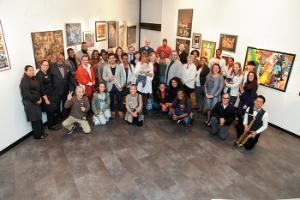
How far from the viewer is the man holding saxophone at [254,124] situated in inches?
179

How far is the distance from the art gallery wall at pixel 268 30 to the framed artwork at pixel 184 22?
0.45 m

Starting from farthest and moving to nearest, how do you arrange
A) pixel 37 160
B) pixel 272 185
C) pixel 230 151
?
pixel 230 151 → pixel 37 160 → pixel 272 185

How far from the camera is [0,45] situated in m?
4.01

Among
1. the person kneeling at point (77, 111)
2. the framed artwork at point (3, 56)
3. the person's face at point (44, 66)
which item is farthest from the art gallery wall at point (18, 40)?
the person kneeling at point (77, 111)

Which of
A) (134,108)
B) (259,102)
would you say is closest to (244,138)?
(259,102)

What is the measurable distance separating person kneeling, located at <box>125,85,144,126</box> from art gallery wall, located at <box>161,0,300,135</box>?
309 centimetres

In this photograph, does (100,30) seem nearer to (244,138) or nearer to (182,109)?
(182,109)

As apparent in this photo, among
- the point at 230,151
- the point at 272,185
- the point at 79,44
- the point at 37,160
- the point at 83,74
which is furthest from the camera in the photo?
the point at 79,44

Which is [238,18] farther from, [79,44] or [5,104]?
[5,104]

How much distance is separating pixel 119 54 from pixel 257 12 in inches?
146

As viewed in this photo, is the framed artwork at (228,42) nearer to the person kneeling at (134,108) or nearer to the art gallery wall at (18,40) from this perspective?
the person kneeling at (134,108)

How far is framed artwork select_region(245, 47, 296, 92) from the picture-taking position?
5277 mm

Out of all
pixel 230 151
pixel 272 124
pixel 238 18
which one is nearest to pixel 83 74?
pixel 230 151

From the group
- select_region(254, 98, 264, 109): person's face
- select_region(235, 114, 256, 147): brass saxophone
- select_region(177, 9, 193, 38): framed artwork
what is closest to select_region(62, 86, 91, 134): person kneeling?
select_region(235, 114, 256, 147): brass saxophone
